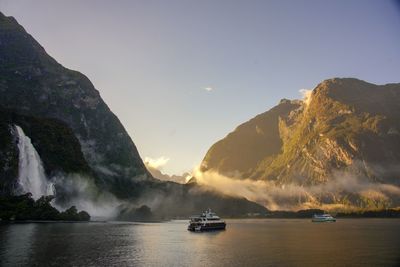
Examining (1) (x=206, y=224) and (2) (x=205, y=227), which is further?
(1) (x=206, y=224)

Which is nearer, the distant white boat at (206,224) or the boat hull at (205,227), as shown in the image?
the boat hull at (205,227)

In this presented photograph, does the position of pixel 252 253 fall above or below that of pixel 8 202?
below

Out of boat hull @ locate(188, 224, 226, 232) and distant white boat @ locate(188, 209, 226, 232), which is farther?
distant white boat @ locate(188, 209, 226, 232)

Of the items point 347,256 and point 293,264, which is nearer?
point 293,264

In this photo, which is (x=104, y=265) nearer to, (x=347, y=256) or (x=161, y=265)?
(x=161, y=265)

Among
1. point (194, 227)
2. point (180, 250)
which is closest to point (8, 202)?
point (194, 227)

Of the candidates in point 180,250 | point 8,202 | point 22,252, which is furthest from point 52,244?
point 8,202

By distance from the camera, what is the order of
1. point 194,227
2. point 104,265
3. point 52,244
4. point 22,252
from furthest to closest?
point 194,227, point 52,244, point 22,252, point 104,265

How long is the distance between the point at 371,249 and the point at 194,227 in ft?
308

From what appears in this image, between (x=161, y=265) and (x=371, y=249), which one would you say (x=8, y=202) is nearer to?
(x=161, y=265)

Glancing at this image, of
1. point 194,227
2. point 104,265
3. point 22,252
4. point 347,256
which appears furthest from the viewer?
point 194,227

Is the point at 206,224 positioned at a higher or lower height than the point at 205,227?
higher

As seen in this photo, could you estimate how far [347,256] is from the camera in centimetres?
9200

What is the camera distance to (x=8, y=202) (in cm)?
19562
